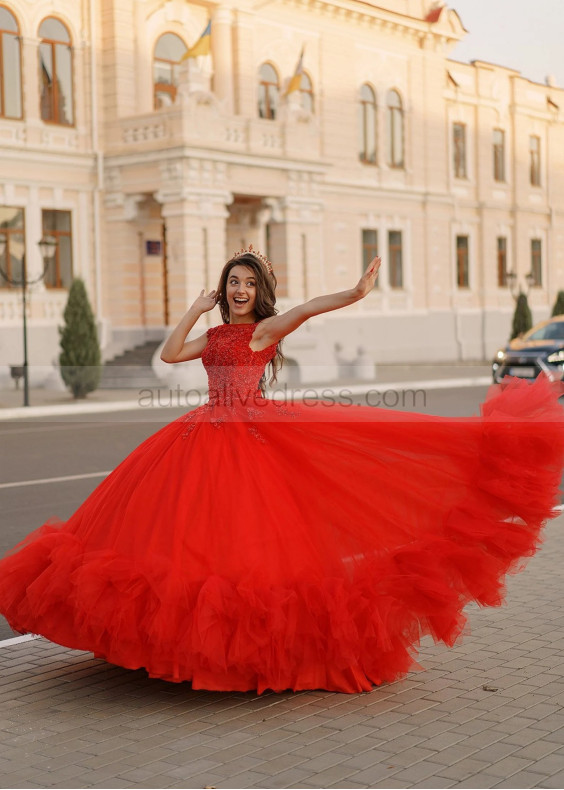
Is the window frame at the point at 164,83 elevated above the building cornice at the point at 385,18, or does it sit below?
below

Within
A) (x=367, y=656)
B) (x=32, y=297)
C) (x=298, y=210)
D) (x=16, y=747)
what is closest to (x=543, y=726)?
(x=367, y=656)

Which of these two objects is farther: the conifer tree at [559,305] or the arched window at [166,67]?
the conifer tree at [559,305]

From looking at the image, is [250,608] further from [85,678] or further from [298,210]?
[298,210]

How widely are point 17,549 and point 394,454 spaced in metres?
1.74

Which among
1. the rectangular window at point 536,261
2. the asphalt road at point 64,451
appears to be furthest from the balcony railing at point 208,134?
the rectangular window at point 536,261

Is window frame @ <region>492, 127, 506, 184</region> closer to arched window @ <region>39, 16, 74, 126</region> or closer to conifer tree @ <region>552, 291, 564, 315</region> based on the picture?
conifer tree @ <region>552, 291, 564, 315</region>

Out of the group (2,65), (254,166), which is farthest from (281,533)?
(254,166)

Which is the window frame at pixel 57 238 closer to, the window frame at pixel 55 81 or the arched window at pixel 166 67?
the window frame at pixel 55 81

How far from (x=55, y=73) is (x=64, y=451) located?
1640 cm

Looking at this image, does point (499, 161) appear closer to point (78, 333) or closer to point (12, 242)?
point (12, 242)

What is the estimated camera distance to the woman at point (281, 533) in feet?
14.6

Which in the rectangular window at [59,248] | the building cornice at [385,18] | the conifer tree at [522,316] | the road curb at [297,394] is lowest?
the road curb at [297,394]

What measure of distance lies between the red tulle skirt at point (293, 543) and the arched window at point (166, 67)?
87.2 feet

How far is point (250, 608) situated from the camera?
4363mm
